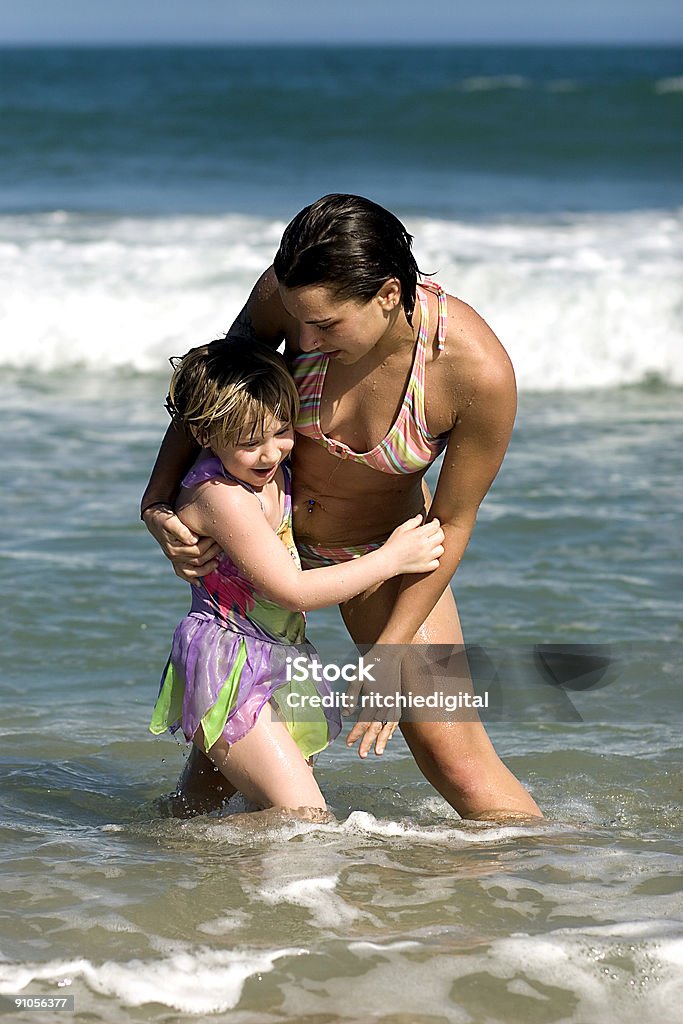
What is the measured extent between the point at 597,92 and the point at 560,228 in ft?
41.9

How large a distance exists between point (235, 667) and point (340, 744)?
52.4 inches

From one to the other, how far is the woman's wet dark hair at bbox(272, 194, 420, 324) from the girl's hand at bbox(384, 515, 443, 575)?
64 cm

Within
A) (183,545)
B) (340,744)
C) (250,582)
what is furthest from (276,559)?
(340,744)

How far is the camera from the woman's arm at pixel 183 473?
3293mm

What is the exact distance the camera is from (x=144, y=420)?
8664 millimetres

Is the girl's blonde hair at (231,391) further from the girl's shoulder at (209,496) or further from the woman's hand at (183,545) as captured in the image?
the woman's hand at (183,545)

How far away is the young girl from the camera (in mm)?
3145

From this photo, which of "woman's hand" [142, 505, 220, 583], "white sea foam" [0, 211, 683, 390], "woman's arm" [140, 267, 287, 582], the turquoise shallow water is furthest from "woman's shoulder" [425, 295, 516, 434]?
"white sea foam" [0, 211, 683, 390]

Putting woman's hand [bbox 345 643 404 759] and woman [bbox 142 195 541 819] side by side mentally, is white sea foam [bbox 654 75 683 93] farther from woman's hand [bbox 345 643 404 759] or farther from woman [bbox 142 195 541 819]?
woman's hand [bbox 345 643 404 759]

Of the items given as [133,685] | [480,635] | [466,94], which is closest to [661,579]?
[480,635]

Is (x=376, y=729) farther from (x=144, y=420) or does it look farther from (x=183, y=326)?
(x=183, y=326)

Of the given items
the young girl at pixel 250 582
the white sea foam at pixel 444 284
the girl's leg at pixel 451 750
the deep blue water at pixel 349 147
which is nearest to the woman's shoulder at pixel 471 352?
the young girl at pixel 250 582

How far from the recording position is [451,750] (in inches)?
142

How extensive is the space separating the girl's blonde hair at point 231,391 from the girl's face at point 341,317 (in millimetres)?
123
